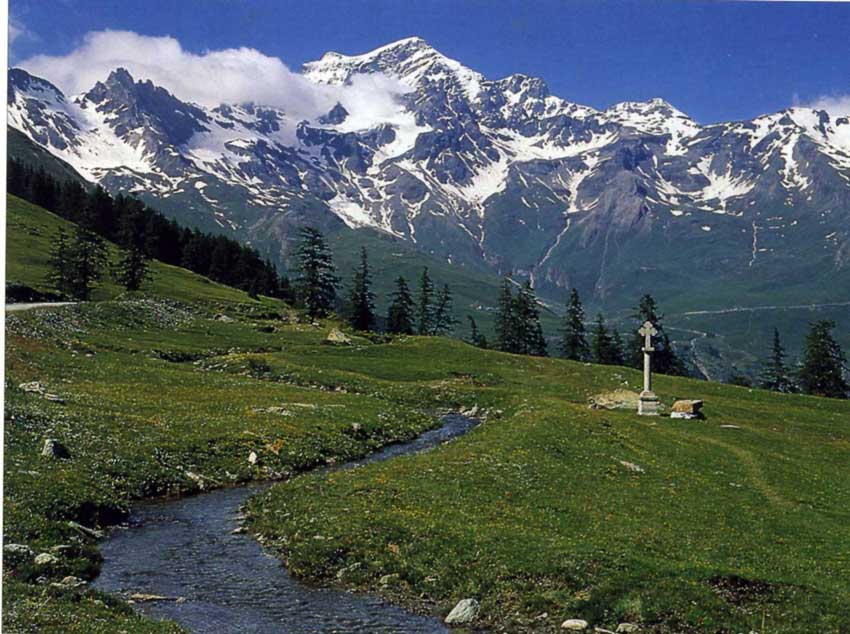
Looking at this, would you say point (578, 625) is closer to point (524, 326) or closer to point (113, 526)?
point (113, 526)

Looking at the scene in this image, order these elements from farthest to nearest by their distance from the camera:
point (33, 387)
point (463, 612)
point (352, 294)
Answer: point (352, 294) → point (33, 387) → point (463, 612)

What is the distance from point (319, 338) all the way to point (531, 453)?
53.0 m

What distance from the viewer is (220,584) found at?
21.2 metres

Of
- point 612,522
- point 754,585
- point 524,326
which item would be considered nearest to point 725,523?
point 612,522

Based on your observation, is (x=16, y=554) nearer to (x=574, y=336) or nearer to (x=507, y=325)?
(x=507, y=325)

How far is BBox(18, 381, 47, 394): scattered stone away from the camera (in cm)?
3786

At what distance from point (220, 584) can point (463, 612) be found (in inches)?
263

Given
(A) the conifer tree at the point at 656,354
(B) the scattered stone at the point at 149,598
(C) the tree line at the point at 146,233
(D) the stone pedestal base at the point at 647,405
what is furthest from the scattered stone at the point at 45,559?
(C) the tree line at the point at 146,233

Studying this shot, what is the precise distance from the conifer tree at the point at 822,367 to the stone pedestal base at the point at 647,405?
67.2 m

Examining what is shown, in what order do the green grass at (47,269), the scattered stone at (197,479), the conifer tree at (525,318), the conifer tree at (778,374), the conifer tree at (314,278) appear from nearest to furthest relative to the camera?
the scattered stone at (197,479) → the green grass at (47,269) → the conifer tree at (314,278) → the conifer tree at (778,374) → the conifer tree at (525,318)

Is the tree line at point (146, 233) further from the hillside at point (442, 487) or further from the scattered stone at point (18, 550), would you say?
the scattered stone at point (18, 550)

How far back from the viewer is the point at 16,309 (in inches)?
2643

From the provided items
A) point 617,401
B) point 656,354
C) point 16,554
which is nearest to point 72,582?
point 16,554

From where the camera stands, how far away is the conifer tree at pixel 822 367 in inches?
4451
